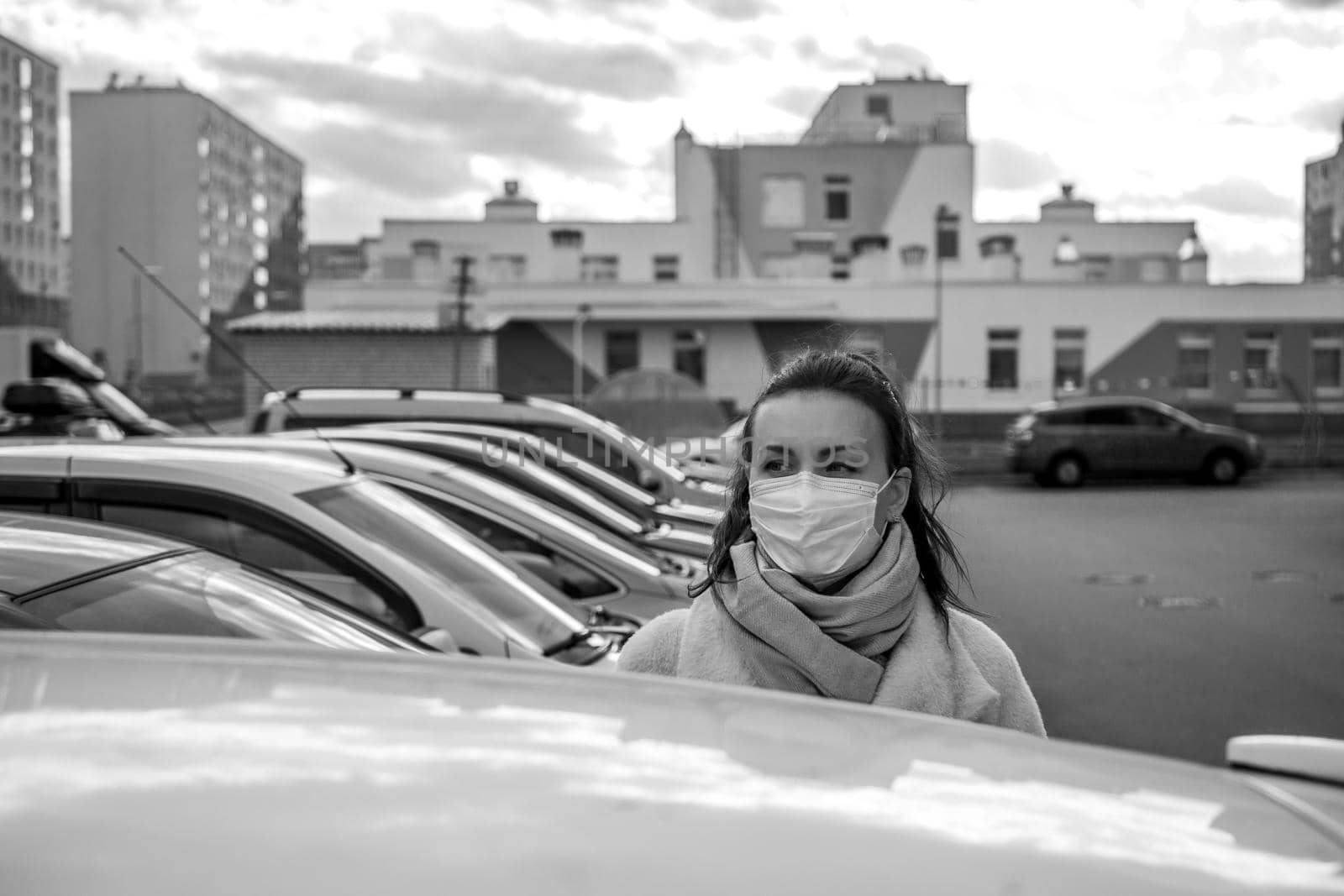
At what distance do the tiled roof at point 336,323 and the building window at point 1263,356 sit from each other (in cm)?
2292

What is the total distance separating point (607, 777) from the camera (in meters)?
1.36

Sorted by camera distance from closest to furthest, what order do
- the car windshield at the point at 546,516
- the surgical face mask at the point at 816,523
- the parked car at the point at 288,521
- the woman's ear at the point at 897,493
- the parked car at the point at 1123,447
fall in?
the surgical face mask at the point at 816,523, the woman's ear at the point at 897,493, the parked car at the point at 288,521, the car windshield at the point at 546,516, the parked car at the point at 1123,447

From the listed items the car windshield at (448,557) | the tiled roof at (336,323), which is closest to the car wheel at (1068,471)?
the tiled roof at (336,323)

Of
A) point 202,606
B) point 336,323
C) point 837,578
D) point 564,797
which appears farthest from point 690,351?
point 564,797

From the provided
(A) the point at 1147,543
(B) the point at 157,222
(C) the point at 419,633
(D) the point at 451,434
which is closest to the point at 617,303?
(A) the point at 1147,543

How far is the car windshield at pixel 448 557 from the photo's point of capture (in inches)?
196

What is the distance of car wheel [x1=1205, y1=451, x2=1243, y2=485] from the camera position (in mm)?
26438

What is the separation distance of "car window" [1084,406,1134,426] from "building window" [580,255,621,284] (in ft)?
86.8

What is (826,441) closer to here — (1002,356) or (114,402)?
(114,402)

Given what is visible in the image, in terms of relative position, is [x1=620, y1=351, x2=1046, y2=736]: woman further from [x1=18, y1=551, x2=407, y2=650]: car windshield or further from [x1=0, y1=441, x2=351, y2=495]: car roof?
[x1=0, y1=441, x2=351, y2=495]: car roof

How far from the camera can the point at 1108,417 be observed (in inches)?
1046

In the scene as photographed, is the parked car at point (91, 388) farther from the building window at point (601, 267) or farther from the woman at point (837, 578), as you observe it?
the building window at point (601, 267)

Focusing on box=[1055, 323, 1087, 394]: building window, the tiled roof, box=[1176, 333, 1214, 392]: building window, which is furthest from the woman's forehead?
box=[1176, 333, 1214, 392]: building window

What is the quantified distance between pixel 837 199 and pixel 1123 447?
25.8m
